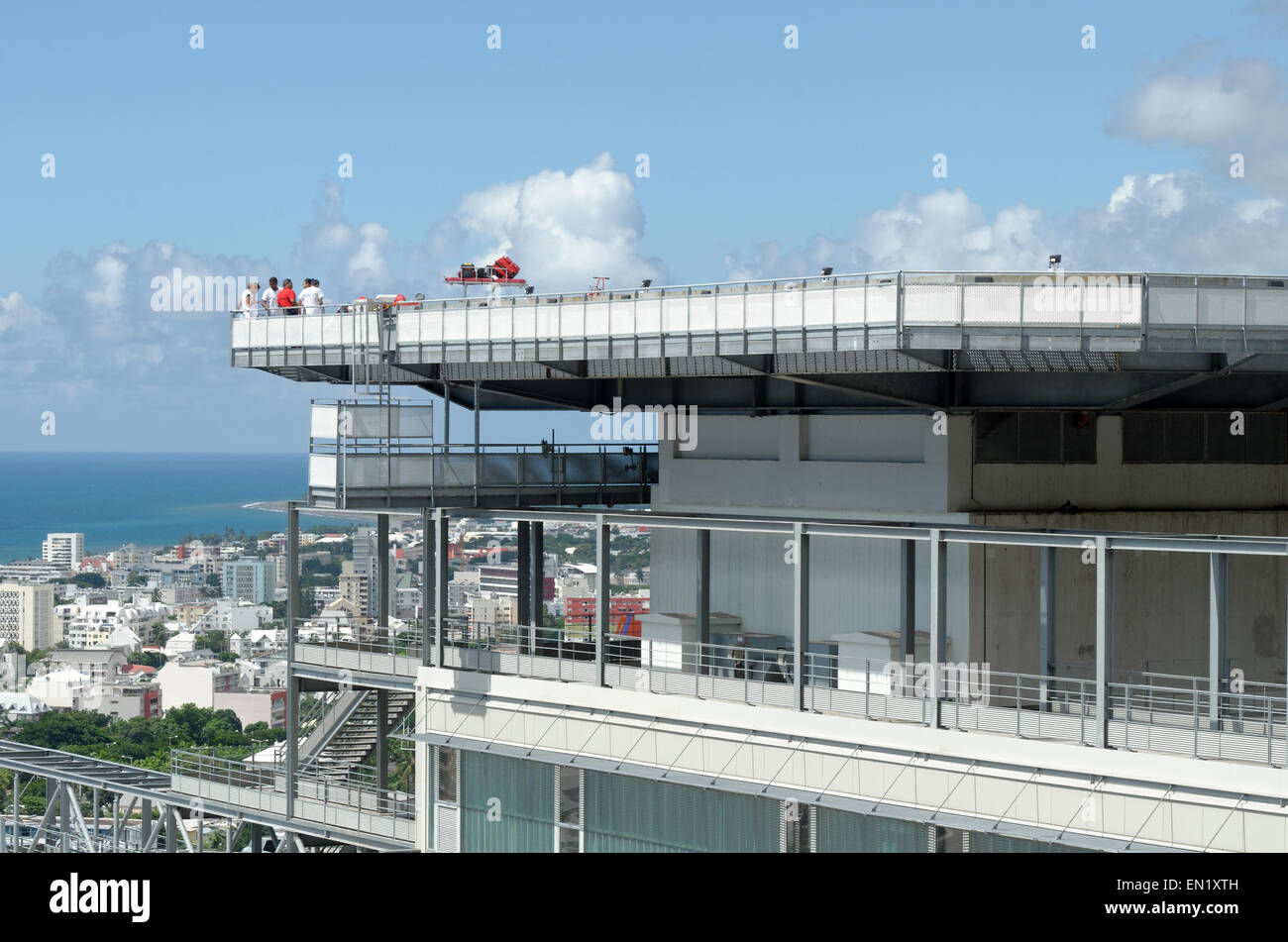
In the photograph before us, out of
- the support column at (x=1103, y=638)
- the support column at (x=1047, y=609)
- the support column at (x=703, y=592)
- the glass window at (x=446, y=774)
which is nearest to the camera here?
the support column at (x=1103, y=638)

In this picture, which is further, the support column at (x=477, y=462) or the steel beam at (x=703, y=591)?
the support column at (x=477, y=462)

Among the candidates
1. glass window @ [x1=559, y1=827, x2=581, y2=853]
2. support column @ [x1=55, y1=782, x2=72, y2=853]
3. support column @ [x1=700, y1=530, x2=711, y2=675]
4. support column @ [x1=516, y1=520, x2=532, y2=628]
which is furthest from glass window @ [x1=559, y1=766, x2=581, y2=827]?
support column @ [x1=55, y1=782, x2=72, y2=853]

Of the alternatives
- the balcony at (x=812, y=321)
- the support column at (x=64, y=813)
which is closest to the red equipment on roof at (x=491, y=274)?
the balcony at (x=812, y=321)

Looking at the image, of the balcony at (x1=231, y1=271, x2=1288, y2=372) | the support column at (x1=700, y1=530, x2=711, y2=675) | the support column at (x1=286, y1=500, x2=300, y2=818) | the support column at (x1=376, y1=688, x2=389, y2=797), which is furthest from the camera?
the support column at (x1=376, y1=688, x2=389, y2=797)

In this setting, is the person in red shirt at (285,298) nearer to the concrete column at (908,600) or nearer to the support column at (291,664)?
the support column at (291,664)

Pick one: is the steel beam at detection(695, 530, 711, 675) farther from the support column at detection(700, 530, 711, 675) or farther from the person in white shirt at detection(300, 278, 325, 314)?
the person in white shirt at detection(300, 278, 325, 314)
